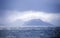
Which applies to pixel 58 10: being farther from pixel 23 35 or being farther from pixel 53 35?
pixel 23 35

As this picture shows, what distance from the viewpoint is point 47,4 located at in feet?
5.86

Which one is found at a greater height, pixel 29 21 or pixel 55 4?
pixel 55 4

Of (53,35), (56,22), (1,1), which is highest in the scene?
(1,1)

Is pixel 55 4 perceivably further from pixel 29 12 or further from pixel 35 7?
pixel 29 12

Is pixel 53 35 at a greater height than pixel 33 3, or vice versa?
pixel 33 3

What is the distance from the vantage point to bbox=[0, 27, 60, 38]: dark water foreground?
1718 mm

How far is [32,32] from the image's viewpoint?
1.73 meters

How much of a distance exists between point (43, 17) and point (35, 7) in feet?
0.70

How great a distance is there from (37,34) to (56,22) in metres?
0.37

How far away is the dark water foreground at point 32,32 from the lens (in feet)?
5.64

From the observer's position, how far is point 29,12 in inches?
69.1

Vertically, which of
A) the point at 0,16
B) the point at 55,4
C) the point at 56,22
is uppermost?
the point at 55,4

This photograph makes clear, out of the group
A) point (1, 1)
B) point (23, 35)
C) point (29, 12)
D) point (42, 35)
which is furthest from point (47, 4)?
point (1, 1)

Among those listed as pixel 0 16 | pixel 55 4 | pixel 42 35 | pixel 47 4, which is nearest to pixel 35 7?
pixel 47 4
